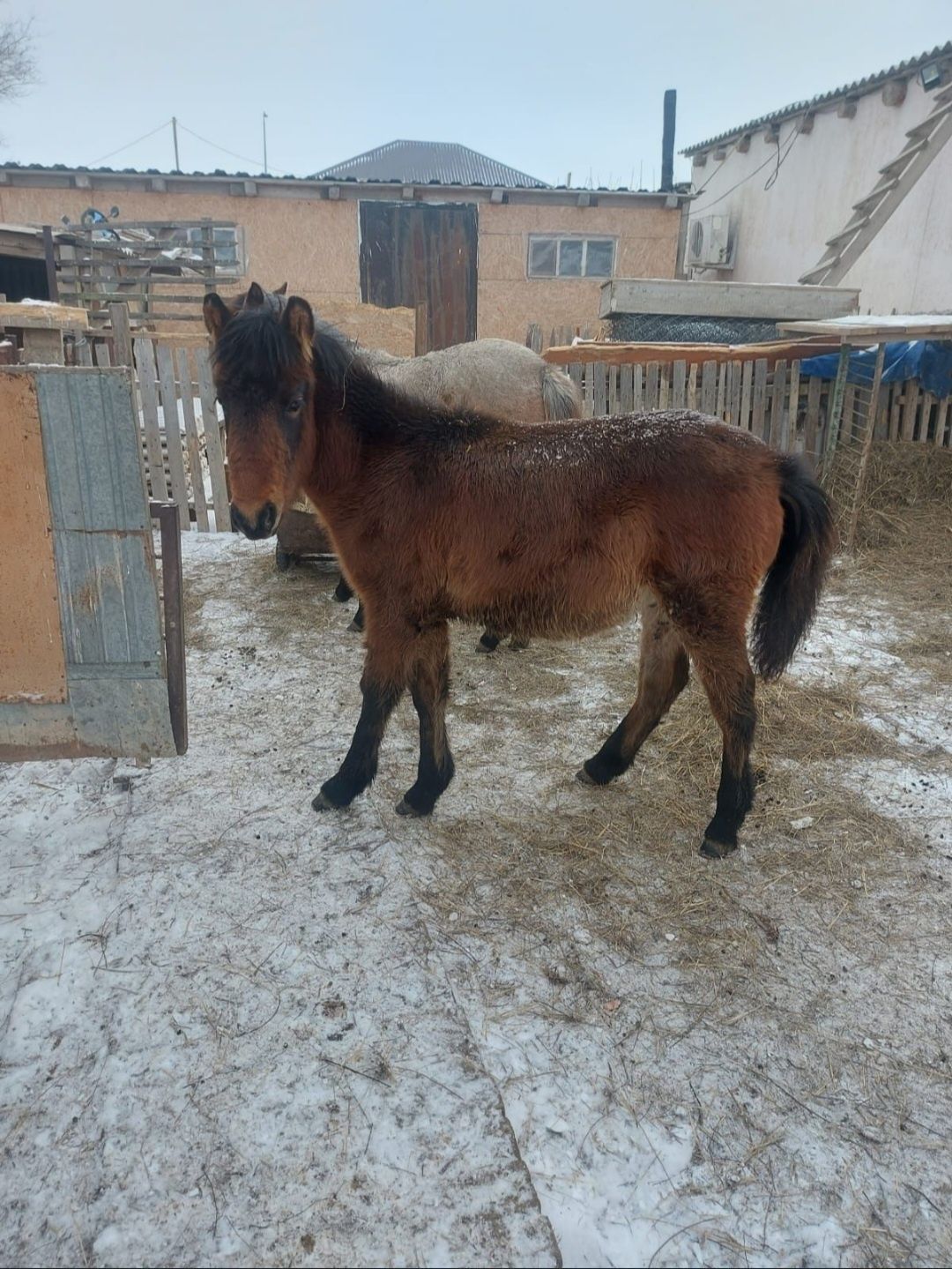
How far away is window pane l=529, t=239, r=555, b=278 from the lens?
16.5 metres

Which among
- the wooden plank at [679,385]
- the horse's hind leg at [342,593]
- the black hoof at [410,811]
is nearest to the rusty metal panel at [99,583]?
the black hoof at [410,811]

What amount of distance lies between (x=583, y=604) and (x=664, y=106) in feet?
98.9

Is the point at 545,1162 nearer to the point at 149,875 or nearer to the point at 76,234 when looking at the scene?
the point at 149,875

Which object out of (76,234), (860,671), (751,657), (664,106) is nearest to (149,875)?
(751,657)

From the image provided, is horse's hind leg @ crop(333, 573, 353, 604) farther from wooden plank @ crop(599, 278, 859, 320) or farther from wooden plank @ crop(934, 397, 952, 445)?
wooden plank @ crop(599, 278, 859, 320)

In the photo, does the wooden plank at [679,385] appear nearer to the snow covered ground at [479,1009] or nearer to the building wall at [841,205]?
the snow covered ground at [479,1009]

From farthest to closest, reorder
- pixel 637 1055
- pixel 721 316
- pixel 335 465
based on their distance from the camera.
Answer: pixel 721 316 → pixel 335 465 → pixel 637 1055

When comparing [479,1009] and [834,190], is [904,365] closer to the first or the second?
[479,1009]

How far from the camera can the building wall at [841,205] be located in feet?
41.2

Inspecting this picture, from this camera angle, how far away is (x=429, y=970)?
2551 millimetres

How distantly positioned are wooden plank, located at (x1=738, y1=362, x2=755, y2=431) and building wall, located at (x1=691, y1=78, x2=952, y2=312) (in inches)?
263

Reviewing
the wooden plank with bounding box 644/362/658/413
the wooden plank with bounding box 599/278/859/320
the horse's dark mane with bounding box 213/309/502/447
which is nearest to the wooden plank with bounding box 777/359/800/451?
the wooden plank with bounding box 644/362/658/413

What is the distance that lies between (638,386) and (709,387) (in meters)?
0.75

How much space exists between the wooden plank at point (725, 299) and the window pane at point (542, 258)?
6592 millimetres
